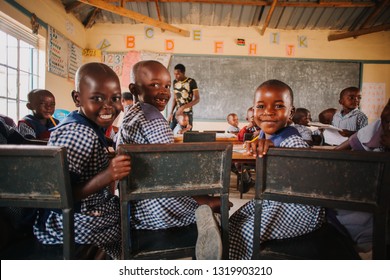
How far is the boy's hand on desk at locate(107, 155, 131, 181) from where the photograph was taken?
0.69 m

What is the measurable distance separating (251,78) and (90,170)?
16.8ft

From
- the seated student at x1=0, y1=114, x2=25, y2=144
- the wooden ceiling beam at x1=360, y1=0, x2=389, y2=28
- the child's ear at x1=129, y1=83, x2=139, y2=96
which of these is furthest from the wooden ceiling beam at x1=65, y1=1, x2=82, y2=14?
the wooden ceiling beam at x1=360, y1=0, x2=389, y2=28

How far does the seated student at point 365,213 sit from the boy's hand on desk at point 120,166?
764mm

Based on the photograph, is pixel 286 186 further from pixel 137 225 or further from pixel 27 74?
pixel 27 74

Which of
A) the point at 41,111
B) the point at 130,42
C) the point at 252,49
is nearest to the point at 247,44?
the point at 252,49

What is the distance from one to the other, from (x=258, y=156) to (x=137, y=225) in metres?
0.53

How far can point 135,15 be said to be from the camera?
4445 millimetres

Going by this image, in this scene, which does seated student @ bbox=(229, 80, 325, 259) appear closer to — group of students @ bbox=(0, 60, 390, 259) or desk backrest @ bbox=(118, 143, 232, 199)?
group of students @ bbox=(0, 60, 390, 259)

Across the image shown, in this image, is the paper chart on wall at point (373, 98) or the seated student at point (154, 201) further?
the paper chart on wall at point (373, 98)

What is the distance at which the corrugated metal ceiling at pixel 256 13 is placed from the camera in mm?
4703

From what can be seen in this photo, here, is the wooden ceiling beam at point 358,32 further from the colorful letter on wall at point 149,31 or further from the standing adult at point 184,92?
the colorful letter on wall at point 149,31

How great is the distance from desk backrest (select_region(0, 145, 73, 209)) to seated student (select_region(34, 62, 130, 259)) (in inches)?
4.3

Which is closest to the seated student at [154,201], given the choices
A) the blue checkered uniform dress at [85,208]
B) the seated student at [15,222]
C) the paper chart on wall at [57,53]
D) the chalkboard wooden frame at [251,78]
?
the blue checkered uniform dress at [85,208]

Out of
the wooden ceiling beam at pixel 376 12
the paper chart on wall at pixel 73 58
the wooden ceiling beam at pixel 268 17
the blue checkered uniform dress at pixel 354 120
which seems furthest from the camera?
the paper chart on wall at pixel 73 58
